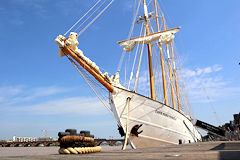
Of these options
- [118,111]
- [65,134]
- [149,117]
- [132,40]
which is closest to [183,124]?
[149,117]

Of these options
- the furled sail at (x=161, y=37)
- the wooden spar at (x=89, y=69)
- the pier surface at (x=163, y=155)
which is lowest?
the pier surface at (x=163, y=155)

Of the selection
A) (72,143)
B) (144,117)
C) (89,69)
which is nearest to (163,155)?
(72,143)

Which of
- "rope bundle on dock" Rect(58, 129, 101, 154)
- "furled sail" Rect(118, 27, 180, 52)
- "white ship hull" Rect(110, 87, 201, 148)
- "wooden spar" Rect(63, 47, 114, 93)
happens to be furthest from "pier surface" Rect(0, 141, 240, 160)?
"furled sail" Rect(118, 27, 180, 52)

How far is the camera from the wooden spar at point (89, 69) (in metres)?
13.7

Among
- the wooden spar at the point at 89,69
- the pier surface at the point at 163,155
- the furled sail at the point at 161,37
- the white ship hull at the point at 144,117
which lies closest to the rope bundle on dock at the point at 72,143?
the pier surface at the point at 163,155

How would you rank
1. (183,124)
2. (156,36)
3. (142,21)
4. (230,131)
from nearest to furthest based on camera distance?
1. (230,131)
2. (183,124)
3. (156,36)
4. (142,21)

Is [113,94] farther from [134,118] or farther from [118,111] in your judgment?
[134,118]

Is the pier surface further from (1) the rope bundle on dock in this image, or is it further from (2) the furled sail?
(2) the furled sail

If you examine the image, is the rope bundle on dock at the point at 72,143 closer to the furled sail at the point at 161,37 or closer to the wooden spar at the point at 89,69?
the wooden spar at the point at 89,69

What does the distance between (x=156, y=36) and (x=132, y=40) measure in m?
2.74

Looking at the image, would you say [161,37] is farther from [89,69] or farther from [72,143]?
[72,143]

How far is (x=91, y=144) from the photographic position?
8633 mm

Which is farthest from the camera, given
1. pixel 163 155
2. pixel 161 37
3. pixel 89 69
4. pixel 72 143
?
pixel 161 37

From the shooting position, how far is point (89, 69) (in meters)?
14.3
